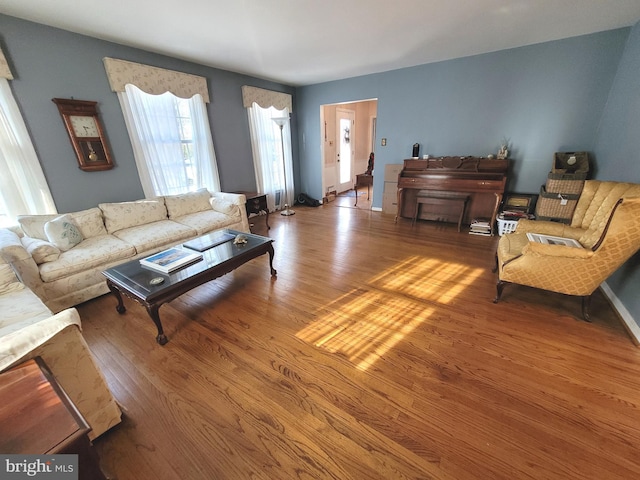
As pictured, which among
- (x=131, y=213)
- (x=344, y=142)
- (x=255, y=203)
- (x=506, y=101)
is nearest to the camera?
(x=131, y=213)

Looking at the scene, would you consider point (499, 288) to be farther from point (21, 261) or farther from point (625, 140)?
point (21, 261)

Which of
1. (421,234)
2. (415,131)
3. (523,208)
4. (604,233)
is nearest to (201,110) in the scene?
(415,131)

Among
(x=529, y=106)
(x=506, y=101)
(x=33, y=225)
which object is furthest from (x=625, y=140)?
(x=33, y=225)

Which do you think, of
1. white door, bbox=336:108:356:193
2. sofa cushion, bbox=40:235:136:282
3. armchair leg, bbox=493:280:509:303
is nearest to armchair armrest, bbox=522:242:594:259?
armchair leg, bbox=493:280:509:303

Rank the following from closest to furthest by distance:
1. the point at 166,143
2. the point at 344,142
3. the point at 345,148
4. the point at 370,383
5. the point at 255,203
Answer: the point at 370,383
the point at 166,143
the point at 255,203
the point at 344,142
the point at 345,148

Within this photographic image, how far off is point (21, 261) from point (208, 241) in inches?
54.0

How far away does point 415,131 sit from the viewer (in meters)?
4.40

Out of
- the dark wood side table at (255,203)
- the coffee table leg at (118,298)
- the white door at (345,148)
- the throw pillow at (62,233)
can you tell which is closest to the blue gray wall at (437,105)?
the throw pillow at (62,233)

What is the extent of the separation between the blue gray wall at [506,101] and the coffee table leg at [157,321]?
438 centimetres

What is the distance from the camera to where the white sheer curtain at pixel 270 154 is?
4.71 metres

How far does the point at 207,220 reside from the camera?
3350 millimetres

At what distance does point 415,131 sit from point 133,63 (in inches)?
164

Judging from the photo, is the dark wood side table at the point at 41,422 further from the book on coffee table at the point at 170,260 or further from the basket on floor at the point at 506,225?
the basket on floor at the point at 506,225

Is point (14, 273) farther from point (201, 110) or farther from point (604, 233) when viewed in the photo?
point (604, 233)
